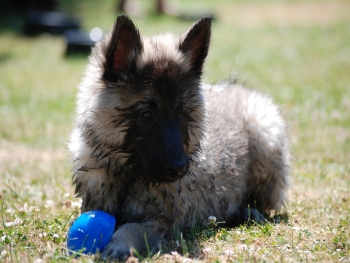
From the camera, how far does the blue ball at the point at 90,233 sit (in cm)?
392

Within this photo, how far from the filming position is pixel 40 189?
607 cm

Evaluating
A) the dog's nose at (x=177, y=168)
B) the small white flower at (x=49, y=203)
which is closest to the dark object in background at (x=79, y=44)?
the small white flower at (x=49, y=203)

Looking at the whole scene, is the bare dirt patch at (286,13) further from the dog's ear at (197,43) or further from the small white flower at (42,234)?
the small white flower at (42,234)

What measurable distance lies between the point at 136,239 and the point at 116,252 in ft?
0.72

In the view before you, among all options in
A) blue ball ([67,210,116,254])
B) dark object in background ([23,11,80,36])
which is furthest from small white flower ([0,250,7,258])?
dark object in background ([23,11,80,36])

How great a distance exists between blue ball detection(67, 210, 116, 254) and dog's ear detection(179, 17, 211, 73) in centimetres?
148

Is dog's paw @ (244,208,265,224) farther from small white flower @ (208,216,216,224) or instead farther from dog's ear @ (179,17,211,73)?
dog's ear @ (179,17,211,73)

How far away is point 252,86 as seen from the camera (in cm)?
661

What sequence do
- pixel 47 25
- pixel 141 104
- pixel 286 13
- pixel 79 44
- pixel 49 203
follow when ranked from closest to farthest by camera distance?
1. pixel 141 104
2. pixel 49 203
3. pixel 79 44
4. pixel 47 25
5. pixel 286 13

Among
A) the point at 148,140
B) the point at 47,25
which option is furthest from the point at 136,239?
the point at 47,25

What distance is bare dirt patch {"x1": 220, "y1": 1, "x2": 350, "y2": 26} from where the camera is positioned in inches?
868

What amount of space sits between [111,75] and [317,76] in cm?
980

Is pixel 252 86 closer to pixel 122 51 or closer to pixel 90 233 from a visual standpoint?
pixel 122 51

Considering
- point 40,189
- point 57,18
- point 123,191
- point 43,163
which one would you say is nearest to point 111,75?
point 123,191
